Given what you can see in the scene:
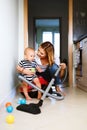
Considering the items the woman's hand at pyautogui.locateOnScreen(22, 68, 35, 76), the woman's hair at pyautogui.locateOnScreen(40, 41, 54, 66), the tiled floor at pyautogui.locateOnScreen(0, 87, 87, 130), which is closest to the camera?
the tiled floor at pyautogui.locateOnScreen(0, 87, 87, 130)

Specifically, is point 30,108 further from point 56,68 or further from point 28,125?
point 56,68

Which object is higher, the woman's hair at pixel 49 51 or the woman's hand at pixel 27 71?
the woman's hair at pixel 49 51

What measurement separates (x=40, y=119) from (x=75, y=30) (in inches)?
96.8

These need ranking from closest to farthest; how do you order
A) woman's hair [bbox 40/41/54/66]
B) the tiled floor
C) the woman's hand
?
the tiled floor < the woman's hand < woman's hair [bbox 40/41/54/66]

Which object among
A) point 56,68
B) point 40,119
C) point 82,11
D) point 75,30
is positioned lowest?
point 40,119

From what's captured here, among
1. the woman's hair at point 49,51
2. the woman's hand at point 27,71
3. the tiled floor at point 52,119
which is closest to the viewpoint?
the tiled floor at point 52,119

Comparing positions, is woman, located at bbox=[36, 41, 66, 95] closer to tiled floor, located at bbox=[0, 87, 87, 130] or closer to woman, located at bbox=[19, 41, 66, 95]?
woman, located at bbox=[19, 41, 66, 95]

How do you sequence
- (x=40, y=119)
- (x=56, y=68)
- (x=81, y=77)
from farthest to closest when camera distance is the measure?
1. (x=81, y=77)
2. (x=56, y=68)
3. (x=40, y=119)

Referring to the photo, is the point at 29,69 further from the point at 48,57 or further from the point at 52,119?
the point at 52,119

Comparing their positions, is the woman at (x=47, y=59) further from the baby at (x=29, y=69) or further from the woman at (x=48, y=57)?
the baby at (x=29, y=69)

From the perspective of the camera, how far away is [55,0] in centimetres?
504

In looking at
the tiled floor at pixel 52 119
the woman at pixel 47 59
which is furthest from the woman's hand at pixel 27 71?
the tiled floor at pixel 52 119

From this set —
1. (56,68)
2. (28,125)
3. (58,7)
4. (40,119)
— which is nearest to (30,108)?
(40,119)

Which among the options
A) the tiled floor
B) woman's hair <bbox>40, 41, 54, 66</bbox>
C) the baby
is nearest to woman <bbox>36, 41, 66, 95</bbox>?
woman's hair <bbox>40, 41, 54, 66</bbox>
